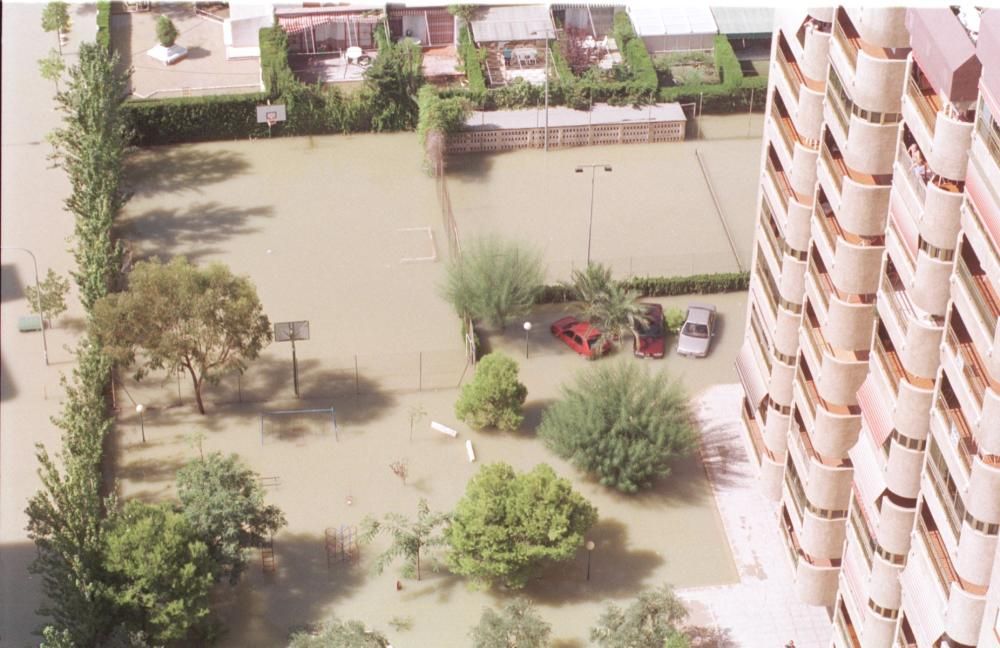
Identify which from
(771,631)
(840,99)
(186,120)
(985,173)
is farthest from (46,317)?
(985,173)

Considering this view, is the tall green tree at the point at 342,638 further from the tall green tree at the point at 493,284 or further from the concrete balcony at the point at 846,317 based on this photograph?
the tall green tree at the point at 493,284

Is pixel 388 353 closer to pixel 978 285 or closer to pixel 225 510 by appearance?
pixel 225 510

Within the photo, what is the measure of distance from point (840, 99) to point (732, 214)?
31989 millimetres

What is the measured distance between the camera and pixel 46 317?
230ft

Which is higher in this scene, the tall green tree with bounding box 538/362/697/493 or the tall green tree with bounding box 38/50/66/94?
the tall green tree with bounding box 38/50/66/94

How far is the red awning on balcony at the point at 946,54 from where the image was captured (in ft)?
122

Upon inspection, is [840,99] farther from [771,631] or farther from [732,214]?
[732,214]

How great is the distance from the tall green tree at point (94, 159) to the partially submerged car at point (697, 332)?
913 inches

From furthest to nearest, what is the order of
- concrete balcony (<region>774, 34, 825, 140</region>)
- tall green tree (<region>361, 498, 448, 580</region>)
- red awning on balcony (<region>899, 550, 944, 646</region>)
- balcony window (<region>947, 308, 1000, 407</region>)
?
tall green tree (<region>361, 498, 448, 580</region>) → concrete balcony (<region>774, 34, 825, 140</region>) → red awning on balcony (<region>899, 550, 944, 646</region>) → balcony window (<region>947, 308, 1000, 407</region>)

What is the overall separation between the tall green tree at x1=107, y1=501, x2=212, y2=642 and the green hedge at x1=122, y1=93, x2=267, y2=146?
34.6m

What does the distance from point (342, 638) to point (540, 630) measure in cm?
615

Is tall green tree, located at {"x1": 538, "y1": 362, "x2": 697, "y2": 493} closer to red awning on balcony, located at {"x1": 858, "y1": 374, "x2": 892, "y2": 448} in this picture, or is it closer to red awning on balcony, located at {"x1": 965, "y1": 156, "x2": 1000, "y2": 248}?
red awning on balcony, located at {"x1": 858, "y1": 374, "x2": 892, "y2": 448}

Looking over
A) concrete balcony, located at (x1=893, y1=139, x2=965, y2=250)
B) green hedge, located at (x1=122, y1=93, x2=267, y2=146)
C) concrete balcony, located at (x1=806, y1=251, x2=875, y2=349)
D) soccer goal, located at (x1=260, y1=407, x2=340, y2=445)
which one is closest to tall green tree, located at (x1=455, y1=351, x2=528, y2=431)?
soccer goal, located at (x1=260, y1=407, x2=340, y2=445)

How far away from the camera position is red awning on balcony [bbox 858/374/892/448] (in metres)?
44.2
